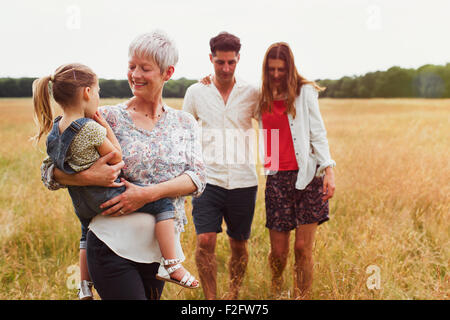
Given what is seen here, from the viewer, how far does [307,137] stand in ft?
10.6

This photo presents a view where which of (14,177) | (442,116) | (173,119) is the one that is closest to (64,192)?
(14,177)

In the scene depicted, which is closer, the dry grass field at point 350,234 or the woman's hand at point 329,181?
the woman's hand at point 329,181

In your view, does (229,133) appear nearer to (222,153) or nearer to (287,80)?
(222,153)

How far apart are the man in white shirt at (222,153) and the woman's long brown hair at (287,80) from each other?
18 centimetres

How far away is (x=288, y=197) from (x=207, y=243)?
83cm

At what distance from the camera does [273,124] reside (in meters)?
3.34

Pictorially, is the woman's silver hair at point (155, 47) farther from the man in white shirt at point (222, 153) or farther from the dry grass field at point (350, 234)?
the man in white shirt at point (222, 153)

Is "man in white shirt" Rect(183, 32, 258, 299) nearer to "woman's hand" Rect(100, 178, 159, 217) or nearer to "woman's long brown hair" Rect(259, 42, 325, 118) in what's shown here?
"woman's long brown hair" Rect(259, 42, 325, 118)

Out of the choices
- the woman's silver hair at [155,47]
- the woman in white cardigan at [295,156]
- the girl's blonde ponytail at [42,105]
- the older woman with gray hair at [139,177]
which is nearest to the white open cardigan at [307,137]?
the woman in white cardigan at [295,156]

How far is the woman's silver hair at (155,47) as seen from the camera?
1.81 m

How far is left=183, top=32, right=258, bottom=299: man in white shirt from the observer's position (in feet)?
10.8

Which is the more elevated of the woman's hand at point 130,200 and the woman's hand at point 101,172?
the woman's hand at point 101,172

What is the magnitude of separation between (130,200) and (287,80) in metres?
1.92
